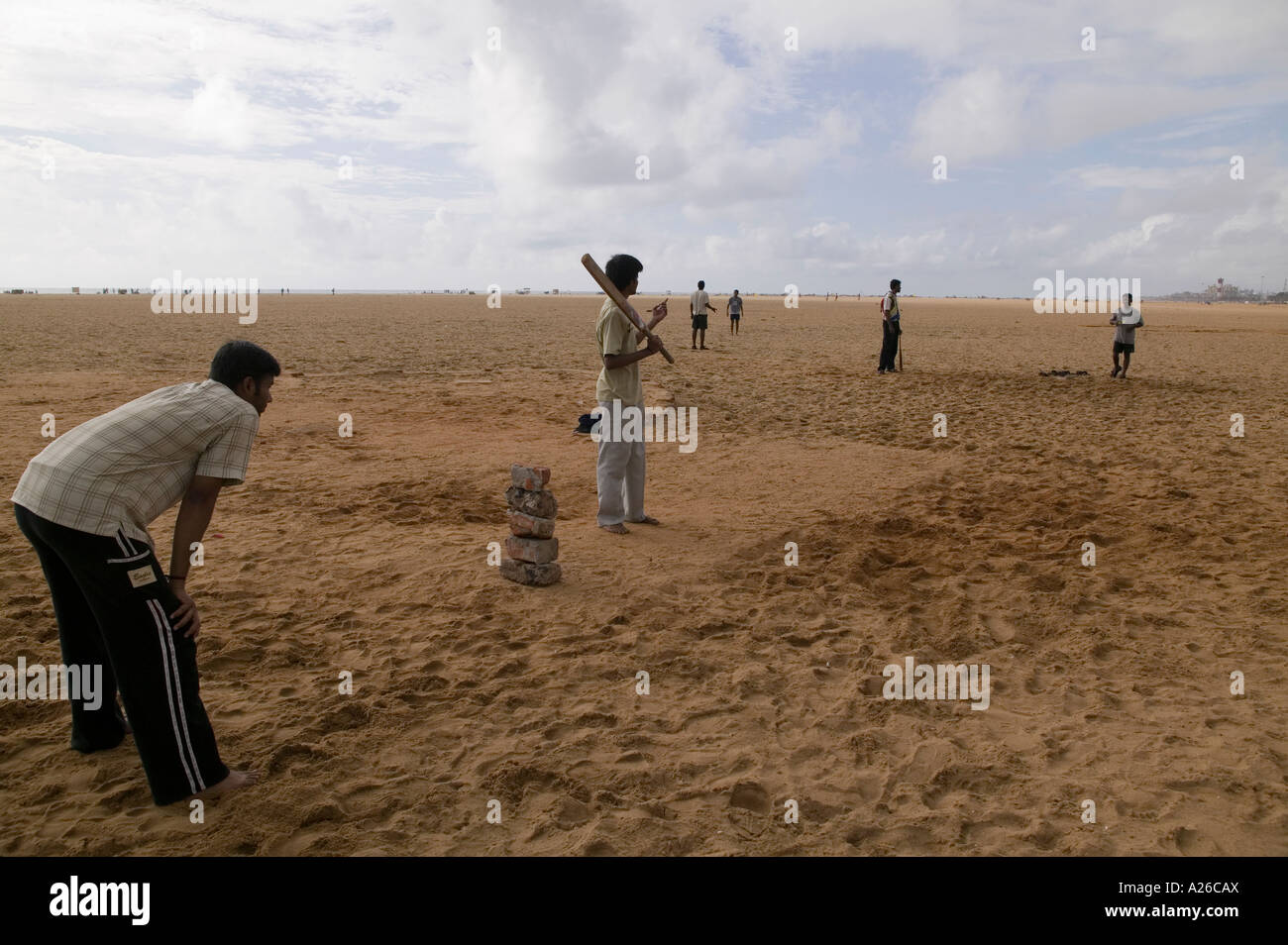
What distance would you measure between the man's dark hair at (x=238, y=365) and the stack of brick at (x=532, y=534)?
256 cm

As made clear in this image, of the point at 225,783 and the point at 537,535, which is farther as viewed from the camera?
the point at 537,535

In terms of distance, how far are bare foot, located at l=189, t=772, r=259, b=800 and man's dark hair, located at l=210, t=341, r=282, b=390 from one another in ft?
5.14

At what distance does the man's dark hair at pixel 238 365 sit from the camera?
319 centimetres

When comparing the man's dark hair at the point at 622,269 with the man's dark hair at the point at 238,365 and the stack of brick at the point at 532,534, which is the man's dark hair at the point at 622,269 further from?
the man's dark hair at the point at 238,365

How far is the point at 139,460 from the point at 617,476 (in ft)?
13.1

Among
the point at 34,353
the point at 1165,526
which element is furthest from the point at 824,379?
the point at 34,353

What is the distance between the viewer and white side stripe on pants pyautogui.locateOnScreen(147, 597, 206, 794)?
3.02 meters

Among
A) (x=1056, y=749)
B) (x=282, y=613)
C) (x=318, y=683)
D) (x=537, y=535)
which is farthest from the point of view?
(x=537, y=535)

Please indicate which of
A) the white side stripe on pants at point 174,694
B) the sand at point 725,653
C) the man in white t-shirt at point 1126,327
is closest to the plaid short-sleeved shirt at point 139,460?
the white side stripe on pants at point 174,694

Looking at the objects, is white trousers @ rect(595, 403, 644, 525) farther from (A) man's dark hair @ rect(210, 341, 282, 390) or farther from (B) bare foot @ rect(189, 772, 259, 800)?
(B) bare foot @ rect(189, 772, 259, 800)

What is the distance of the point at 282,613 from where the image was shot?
5207 mm

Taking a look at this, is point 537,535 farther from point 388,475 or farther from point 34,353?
point 34,353

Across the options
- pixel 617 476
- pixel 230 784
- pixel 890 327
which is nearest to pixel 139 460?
pixel 230 784
